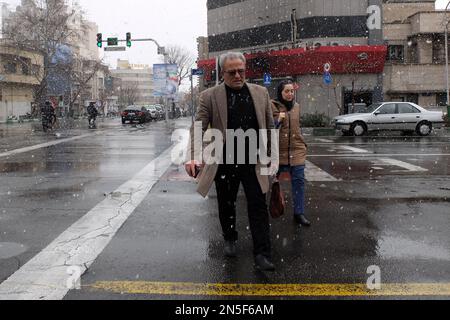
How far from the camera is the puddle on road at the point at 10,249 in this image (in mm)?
4520

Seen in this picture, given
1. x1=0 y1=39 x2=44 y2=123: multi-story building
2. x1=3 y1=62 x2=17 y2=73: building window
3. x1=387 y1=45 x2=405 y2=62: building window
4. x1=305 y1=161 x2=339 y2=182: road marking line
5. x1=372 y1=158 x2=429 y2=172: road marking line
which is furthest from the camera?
x1=3 y1=62 x2=17 y2=73: building window

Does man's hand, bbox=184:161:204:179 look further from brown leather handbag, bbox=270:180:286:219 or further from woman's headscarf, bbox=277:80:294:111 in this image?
woman's headscarf, bbox=277:80:294:111

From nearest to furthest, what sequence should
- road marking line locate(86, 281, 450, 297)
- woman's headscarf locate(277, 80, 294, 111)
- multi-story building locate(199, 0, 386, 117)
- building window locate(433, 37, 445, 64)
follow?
road marking line locate(86, 281, 450, 297) → woman's headscarf locate(277, 80, 294, 111) → multi-story building locate(199, 0, 386, 117) → building window locate(433, 37, 445, 64)

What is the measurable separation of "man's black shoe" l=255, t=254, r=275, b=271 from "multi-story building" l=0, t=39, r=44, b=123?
160 ft

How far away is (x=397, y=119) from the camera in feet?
68.3

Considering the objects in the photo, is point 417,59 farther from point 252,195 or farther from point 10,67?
point 10,67

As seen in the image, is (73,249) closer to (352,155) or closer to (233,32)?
(352,155)

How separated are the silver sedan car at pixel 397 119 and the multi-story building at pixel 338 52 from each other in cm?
768

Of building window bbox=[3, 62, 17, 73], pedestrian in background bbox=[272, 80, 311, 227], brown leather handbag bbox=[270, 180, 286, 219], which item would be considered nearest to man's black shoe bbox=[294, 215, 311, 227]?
pedestrian in background bbox=[272, 80, 311, 227]

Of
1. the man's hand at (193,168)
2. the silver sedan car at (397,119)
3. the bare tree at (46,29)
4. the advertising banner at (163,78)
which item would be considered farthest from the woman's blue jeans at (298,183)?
the bare tree at (46,29)

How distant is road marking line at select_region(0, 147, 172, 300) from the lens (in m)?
3.65

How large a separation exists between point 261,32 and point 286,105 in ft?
98.5

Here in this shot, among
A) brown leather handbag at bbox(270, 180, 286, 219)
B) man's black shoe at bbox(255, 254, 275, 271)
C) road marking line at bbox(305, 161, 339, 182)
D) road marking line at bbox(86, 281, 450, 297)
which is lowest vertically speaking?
road marking line at bbox(86, 281, 450, 297)

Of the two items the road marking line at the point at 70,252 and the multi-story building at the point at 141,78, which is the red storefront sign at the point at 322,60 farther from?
the multi-story building at the point at 141,78
